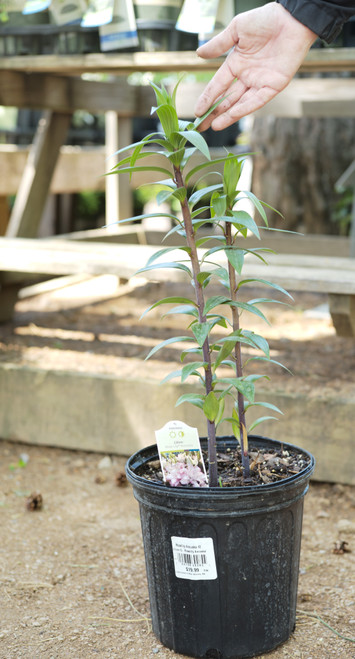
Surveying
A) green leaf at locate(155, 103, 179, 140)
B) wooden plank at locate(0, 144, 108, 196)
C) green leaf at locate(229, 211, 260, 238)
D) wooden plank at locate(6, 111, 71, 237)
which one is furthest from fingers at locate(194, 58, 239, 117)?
wooden plank at locate(0, 144, 108, 196)

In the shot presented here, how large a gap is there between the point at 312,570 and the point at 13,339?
1939 mm

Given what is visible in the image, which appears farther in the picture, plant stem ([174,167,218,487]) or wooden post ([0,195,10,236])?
wooden post ([0,195,10,236])

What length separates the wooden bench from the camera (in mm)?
2355

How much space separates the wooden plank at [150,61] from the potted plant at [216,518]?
115cm

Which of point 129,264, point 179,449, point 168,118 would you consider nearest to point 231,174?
point 168,118

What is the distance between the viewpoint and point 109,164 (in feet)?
16.2

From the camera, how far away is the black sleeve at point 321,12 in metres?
1.67

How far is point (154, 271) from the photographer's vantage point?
2574 mm

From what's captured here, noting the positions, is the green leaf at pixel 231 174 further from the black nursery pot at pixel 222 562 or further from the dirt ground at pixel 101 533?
the dirt ground at pixel 101 533

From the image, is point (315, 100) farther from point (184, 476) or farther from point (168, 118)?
point (184, 476)

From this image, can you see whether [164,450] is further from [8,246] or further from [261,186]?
[261,186]

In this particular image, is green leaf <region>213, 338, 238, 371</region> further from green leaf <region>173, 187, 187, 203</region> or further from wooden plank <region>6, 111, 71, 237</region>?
wooden plank <region>6, 111, 71, 237</region>

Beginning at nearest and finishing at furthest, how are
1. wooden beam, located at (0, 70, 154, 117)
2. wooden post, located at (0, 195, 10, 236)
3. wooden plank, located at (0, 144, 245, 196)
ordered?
wooden beam, located at (0, 70, 154, 117)
wooden plank, located at (0, 144, 245, 196)
wooden post, located at (0, 195, 10, 236)

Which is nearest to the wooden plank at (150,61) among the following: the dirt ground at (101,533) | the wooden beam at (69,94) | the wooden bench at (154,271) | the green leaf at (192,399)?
the wooden beam at (69,94)
